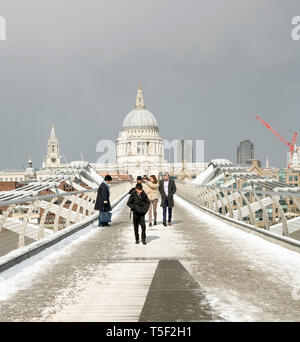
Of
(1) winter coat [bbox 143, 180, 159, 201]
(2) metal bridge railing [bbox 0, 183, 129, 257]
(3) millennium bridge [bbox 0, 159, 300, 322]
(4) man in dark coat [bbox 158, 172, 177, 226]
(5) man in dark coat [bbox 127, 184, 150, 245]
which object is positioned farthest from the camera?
(4) man in dark coat [bbox 158, 172, 177, 226]

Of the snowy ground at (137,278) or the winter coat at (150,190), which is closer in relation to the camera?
the snowy ground at (137,278)

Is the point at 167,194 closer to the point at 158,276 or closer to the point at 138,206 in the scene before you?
the point at 138,206

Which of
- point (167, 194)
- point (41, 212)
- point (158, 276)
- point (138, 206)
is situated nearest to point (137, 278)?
point (158, 276)

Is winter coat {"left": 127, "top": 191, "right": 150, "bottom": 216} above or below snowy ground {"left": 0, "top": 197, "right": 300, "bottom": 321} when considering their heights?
above

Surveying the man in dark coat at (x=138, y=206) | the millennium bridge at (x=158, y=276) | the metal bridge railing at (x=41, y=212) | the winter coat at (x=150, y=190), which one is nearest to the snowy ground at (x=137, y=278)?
the millennium bridge at (x=158, y=276)

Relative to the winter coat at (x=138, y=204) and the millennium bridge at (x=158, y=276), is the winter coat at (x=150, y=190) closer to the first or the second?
the millennium bridge at (x=158, y=276)

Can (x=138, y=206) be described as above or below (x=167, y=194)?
below

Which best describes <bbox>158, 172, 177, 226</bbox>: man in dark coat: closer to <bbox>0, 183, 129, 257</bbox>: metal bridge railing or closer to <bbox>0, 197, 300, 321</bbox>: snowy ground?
<bbox>0, 183, 129, 257</bbox>: metal bridge railing

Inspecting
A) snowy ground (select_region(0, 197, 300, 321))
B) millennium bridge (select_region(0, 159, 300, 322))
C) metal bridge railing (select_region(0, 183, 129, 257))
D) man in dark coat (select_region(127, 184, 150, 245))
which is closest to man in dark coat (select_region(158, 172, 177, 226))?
millennium bridge (select_region(0, 159, 300, 322))

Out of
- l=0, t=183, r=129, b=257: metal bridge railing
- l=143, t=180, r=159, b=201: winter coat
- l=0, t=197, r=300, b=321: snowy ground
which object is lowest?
l=0, t=197, r=300, b=321: snowy ground

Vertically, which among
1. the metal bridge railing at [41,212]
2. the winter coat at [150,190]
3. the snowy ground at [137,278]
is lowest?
the snowy ground at [137,278]

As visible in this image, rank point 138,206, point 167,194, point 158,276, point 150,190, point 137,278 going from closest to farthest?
1. point 137,278
2. point 158,276
3. point 138,206
4. point 150,190
5. point 167,194
